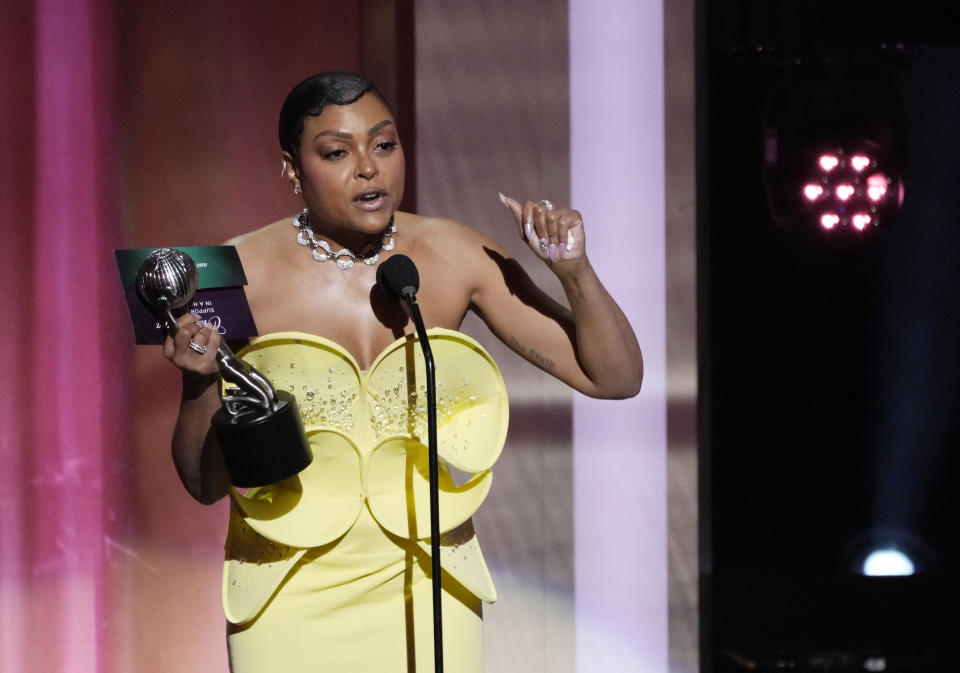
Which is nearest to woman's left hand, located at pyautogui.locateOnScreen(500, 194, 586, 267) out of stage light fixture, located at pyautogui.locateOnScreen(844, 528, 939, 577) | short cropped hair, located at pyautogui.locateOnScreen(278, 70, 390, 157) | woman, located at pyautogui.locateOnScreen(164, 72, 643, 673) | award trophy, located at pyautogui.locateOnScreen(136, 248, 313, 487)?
woman, located at pyautogui.locateOnScreen(164, 72, 643, 673)

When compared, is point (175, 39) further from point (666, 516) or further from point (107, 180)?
point (666, 516)

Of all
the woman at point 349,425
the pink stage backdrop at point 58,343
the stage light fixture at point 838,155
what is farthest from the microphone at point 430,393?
the stage light fixture at point 838,155

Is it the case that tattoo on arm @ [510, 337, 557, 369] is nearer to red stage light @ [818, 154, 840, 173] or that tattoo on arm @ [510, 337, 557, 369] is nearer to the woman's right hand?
the woman's right hand

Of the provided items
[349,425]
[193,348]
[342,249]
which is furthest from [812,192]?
[193,348]

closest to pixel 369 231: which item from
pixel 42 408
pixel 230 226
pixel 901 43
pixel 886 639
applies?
pixel 230 226

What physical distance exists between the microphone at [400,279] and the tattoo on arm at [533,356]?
353 millimetres

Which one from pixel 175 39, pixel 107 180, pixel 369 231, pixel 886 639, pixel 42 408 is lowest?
pixel 886 639

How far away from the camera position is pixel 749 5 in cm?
245

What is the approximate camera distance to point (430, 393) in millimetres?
1164

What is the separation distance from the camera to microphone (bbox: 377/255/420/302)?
4.02 feet

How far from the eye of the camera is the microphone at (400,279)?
1226mm

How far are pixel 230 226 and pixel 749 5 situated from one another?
1243 mm

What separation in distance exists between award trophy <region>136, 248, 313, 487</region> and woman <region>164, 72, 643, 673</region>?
105mm

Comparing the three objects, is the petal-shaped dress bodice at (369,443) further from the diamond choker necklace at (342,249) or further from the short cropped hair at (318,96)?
the short cropped hair at (318,96)
